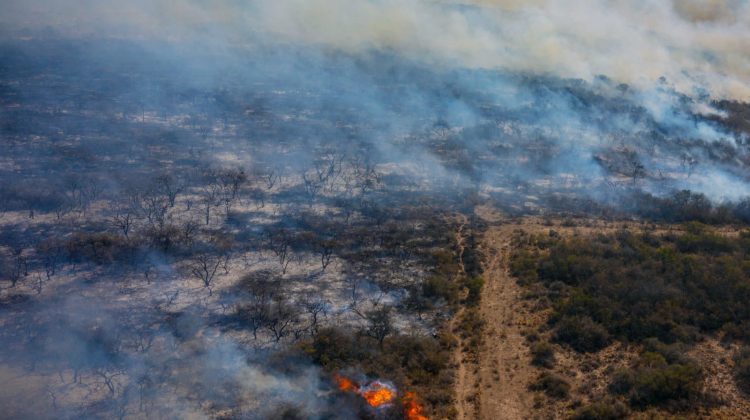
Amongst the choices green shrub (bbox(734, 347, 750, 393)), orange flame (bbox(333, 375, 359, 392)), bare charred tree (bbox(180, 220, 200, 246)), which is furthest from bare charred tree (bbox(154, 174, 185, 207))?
green shrub (bbox(734, 347, 750, 393))

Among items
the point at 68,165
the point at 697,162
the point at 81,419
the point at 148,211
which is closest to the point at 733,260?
the point at 697,162

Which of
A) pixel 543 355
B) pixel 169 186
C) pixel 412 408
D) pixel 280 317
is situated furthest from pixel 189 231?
pixel 543 355

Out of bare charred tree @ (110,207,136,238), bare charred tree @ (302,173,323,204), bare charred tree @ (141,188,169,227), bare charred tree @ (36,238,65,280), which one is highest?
bare charred tree @ (302,173,323,204)

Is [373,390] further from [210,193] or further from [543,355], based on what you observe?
[210,193]

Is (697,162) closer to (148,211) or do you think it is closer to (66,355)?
(148,211)

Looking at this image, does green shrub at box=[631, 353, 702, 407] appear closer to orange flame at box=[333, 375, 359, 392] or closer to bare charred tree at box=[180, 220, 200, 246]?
orange flame at box=[333, 375, 359, 392]

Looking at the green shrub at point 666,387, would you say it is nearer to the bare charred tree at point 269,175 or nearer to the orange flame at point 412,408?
the orange flame at point 412,408

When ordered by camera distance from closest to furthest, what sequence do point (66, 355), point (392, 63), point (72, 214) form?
point (66, 355) < point (72, 214) < point (392, 63)
